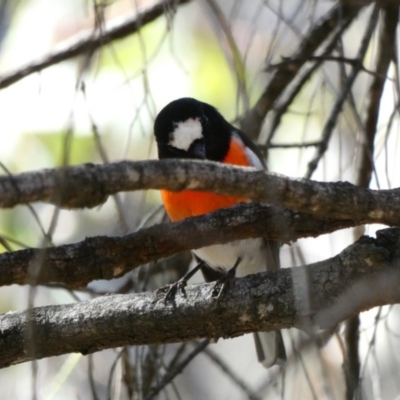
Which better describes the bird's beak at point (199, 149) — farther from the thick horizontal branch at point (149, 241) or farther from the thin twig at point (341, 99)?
the thick horizontal branch at point (149, 241)

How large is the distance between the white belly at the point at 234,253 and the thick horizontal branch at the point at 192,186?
166cm

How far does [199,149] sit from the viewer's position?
308 centimetres

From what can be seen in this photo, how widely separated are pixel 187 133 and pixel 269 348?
1024 mm

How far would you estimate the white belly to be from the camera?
11.0 feet

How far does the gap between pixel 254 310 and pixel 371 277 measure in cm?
33

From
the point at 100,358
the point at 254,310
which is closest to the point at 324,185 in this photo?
the point at 254,310

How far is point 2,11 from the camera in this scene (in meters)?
1.37

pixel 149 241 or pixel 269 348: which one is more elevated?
pixel 269 348

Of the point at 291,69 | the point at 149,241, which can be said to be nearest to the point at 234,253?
the point at 291,69

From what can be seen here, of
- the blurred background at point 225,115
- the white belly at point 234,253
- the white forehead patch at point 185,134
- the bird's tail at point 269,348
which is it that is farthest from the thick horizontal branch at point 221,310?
the bird's tail at point 269,348

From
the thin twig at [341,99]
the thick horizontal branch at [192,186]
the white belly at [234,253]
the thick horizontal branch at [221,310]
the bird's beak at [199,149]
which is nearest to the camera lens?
the thick horizontal branch at [192,186]

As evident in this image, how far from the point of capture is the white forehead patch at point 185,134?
3.11m

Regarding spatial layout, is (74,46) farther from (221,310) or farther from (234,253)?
(221,310)

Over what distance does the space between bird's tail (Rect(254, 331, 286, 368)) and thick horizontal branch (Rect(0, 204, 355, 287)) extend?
1.46 meters
